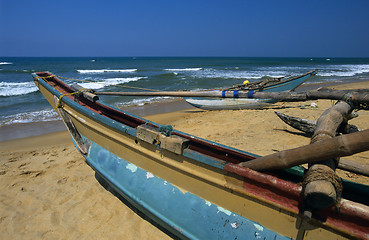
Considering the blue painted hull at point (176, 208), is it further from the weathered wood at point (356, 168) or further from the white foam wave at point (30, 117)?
the white foam wave at point (30, 117)

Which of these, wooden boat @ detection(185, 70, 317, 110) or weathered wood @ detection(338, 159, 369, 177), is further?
wooden boat @ detection(185, 70, 317, 110)

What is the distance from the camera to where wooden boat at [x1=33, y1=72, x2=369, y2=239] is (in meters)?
1.67

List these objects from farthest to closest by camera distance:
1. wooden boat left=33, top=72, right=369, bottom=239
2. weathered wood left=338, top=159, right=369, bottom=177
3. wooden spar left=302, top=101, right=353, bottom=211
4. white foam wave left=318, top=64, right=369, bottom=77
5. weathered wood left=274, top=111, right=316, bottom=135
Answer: white foam wave left=318, top=64, right=369, bottom=77 → weathered wood left=274, top=111, right=316, bottom=135 → weathered wood left=338, top=159, right=369, bottom=177 → wooden boat left=33, top=72, right=369, bottom=239 → wooden spar left=302, top=101, right=353, bottom=211

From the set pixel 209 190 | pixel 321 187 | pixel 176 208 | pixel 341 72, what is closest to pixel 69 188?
pixel 176 208

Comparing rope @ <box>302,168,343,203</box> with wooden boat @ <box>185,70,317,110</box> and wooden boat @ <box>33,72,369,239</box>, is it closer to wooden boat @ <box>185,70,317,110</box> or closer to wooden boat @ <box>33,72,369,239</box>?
wooden boat @ <box>33,72,369,239</box>

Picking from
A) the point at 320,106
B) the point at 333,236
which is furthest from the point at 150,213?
the point at 320,106

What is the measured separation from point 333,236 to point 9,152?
6764mm

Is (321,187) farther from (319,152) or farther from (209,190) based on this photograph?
(209,190)

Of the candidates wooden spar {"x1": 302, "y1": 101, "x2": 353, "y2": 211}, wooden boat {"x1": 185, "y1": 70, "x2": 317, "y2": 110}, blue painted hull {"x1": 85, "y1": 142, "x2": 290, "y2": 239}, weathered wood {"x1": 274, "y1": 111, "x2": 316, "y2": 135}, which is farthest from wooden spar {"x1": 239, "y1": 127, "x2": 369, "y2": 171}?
wooden boat {"x1": 185, "y1": 70, "x2": 317, "y2": 110}

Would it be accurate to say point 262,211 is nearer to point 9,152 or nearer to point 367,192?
point 367,192

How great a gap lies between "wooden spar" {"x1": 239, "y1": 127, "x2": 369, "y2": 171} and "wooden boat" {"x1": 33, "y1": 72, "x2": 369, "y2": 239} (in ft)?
0.36

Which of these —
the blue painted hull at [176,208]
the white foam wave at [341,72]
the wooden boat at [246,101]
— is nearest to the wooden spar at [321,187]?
the blue painted hull at [176,208]

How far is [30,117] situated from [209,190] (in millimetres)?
9333

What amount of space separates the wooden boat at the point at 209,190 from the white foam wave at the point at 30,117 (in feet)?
21.2
